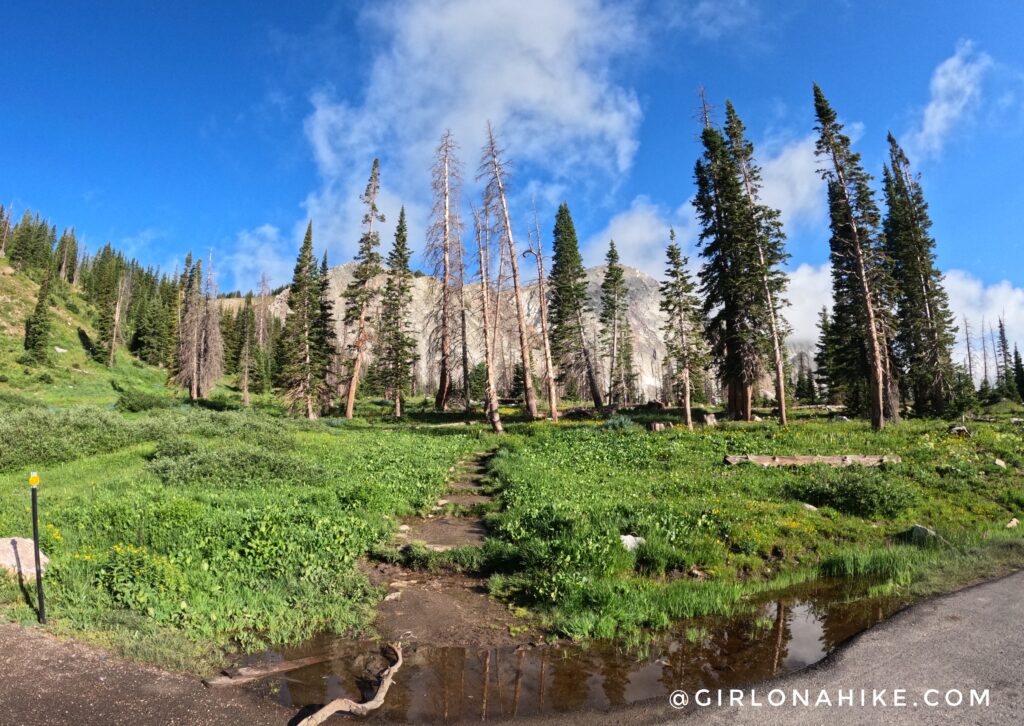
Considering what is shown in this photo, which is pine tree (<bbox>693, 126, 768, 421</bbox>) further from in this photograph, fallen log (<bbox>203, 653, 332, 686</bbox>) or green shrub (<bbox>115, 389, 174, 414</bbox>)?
green shrub (<bbox>115, 389, 174, 414</bbox>)

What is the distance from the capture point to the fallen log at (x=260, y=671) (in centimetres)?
539

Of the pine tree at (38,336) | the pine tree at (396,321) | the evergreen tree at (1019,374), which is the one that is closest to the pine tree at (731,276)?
the pine tree at (396,321)

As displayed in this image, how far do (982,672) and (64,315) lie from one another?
111689 mm

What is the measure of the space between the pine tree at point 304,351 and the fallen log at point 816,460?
107 ft

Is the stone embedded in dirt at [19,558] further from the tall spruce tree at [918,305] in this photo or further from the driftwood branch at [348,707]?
the tall spruce tree at [918,305]

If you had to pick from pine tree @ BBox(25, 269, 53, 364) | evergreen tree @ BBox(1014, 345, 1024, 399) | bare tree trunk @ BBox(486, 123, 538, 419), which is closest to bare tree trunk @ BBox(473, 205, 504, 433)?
bare tree trunk @ BBox(486, 123, 538, 419)

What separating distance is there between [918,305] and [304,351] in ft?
159

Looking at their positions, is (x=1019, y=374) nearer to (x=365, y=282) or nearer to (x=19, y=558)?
(x=365, y=282)

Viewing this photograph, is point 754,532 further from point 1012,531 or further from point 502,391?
point 502,391

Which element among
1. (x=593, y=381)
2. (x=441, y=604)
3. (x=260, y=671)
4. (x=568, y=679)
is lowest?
(x=568, y=679)

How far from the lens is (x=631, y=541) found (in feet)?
30.9

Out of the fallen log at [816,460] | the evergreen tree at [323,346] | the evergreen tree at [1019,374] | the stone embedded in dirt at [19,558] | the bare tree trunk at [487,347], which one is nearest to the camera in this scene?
the stone embedded in dirt at [19,558]

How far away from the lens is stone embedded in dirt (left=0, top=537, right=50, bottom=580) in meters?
7.60

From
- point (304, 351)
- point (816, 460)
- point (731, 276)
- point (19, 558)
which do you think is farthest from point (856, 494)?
point (304, 351)
